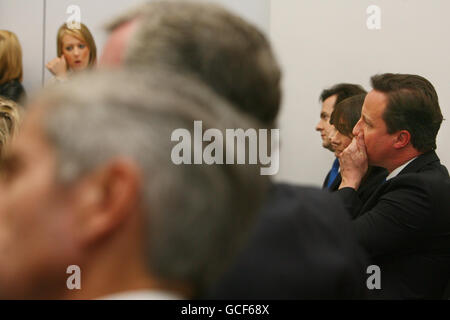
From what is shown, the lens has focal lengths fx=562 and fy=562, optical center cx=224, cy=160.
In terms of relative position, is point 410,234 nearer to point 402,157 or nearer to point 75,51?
point 402,157

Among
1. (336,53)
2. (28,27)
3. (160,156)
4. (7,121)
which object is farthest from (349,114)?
(28,27)

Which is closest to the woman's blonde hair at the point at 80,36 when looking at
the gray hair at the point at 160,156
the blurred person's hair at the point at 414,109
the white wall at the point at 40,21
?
the white wall at the point at 40,21

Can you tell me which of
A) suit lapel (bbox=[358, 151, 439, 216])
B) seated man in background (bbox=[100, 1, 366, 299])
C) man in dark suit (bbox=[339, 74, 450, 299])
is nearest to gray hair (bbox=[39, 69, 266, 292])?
seated man in background (bbox=[100, 1, 366, 299])

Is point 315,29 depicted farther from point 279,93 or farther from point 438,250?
point 279,93

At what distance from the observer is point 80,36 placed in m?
3.91

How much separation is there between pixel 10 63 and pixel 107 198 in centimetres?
383

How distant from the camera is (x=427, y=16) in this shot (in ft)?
10.8

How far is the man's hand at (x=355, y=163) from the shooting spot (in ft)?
7.81

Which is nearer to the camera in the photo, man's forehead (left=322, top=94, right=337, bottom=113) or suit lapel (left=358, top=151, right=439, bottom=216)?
suit lapel (left=358, top=151, right=439, bottom=216)

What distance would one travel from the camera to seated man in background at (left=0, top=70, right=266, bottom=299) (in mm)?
527

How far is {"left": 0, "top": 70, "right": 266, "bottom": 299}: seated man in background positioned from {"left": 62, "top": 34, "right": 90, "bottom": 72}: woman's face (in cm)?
350

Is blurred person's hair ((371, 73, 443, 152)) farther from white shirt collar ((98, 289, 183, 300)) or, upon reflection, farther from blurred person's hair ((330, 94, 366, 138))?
white shirt collar ((98, 289, 183, 300))
